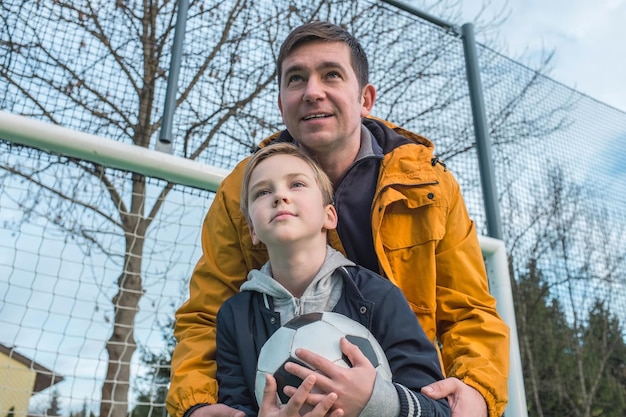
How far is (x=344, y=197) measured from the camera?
1703mm

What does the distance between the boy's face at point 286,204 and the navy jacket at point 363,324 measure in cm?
15

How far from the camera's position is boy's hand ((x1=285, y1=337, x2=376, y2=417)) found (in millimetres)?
1026

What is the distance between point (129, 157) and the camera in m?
2.28

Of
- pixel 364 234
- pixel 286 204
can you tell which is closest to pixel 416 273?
pixel 364 234

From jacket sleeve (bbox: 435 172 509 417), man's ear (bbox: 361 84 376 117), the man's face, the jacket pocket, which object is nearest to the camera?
jacket sleeve (bbox: 435 172 509 417)

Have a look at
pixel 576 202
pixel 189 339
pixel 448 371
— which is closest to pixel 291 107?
pixel 189 339

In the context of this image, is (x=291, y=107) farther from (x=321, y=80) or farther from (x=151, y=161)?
(x=151, y=161)

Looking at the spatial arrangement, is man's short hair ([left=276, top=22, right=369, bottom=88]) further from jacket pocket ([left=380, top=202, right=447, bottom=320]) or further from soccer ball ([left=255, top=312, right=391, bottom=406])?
soccer ball ([left=255, top=312, right=391, bottom=406])

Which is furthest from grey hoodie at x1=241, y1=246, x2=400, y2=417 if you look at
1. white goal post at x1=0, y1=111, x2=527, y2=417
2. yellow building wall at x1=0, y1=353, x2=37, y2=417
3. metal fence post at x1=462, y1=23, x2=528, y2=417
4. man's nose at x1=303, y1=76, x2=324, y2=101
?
yellow building wall at x1=0, y1=353, x2=37, y2=417

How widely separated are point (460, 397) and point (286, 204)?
61cm

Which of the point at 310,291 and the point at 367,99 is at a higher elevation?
the point at 367,99

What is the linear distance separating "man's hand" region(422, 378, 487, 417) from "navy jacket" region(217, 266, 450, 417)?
0.02 meters

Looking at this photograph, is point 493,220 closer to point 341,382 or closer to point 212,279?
point 212,279

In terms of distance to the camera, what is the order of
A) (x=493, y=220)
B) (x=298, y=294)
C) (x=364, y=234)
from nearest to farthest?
1. (x=298, y=294)
2. (x=364, y=234)
3. (x=493, y=220)
